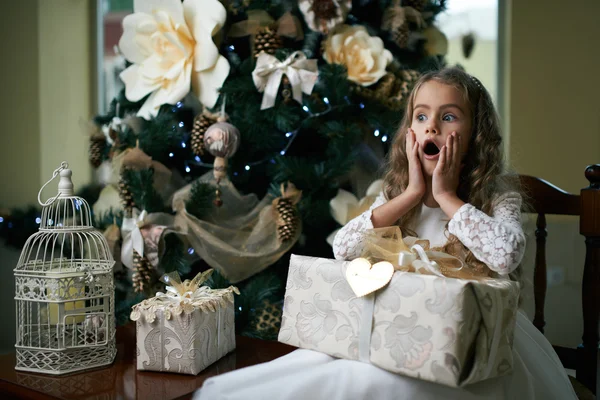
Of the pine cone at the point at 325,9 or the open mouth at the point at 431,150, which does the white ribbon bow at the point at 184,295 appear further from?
the pine cone at the point at 325,9

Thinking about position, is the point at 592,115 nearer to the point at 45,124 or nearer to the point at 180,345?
the point at 180,345

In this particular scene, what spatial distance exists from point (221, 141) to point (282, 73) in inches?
9.6

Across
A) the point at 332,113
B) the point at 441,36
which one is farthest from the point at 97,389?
the point at 441,36

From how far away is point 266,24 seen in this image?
5.61ft

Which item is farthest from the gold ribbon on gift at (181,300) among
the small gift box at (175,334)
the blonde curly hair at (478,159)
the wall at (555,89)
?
the wall at (555,89)

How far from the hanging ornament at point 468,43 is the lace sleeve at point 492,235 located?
55.0 inches

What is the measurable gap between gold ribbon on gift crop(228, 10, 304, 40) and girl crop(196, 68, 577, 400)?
1.58 feet

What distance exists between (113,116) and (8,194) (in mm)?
768

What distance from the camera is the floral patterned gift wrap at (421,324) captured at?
0.92 metres

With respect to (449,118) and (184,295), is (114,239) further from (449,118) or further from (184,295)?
(449,118)

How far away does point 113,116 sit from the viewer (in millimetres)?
1978

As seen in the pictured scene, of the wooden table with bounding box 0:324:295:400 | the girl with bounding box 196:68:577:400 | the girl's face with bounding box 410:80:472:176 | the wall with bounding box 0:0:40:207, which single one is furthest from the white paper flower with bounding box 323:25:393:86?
the wall with bounding box 0:0:40:207

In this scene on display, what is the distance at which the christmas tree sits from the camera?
1.61 m

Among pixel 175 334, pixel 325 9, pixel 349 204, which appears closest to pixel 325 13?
pixel 325 9
